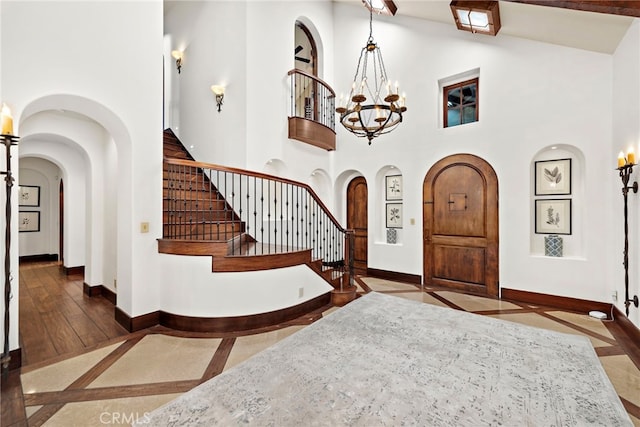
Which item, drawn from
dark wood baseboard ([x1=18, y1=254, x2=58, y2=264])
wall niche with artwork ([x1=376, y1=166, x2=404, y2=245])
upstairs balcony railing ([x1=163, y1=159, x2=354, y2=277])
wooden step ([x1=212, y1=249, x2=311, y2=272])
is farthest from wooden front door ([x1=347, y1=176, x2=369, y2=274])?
dark wood baseboard ([x1=18, y1=254, x2=58, y2=264])

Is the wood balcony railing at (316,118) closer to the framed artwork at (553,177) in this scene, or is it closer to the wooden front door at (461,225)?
the wooden front door at (461,225)

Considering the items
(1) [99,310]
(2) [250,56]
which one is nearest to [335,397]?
(1) [99,310]

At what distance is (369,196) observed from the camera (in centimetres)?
625

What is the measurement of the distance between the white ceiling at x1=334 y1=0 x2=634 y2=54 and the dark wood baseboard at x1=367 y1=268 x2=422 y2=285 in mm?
4176

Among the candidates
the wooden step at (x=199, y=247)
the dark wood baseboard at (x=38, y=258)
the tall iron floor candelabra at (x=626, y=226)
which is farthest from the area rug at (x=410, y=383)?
the dark wood baseboard at (x=38, y=258)

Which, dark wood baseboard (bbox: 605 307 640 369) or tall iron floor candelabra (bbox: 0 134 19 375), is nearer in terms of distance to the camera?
tall iron floor candelabra (bbox: 0 134 19 375)

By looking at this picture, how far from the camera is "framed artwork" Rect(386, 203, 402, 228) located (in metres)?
6.05

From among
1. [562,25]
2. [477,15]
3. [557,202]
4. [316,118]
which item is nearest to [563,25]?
[562,25]

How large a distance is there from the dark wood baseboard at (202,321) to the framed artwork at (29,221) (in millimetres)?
6680

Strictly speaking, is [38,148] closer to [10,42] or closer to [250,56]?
[10,42]

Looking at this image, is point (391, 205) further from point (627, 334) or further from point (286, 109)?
point (627, 334)

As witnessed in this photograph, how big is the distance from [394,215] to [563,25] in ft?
12.3

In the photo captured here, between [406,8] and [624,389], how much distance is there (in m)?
6.02

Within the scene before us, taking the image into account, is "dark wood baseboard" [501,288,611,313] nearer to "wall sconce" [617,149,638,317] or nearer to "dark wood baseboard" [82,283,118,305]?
"wall sconce" [617,149,638,317]
